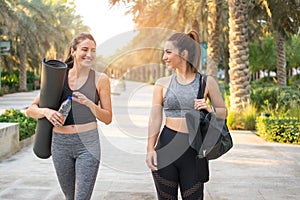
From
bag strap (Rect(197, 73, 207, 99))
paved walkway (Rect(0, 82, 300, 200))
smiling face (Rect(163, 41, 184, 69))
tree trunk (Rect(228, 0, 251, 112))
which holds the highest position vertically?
tree trunk (Rect(228, 0, 251, 112))

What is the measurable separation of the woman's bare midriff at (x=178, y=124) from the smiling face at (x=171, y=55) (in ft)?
1.16

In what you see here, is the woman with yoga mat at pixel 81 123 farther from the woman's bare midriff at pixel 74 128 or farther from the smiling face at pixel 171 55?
the smiling face at pixel 171 55

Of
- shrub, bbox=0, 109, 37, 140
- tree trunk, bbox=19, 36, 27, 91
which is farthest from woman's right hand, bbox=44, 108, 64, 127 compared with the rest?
tree trunk, bbox=19, 36, 27, 91

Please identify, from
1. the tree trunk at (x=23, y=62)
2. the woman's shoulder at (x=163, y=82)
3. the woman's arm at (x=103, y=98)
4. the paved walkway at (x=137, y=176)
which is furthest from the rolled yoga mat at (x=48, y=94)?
the tree trunk at (x=23, y=62)

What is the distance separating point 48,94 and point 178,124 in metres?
0.86

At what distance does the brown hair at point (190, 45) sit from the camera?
2.76m

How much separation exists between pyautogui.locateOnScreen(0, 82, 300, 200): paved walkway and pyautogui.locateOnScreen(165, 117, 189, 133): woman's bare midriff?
1185 mm

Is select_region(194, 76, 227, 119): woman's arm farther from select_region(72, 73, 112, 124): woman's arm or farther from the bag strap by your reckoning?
select_region(72, 73, 112, 124): woman's arm

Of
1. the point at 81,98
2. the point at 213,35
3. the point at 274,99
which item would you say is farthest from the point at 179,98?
the point at 213,35

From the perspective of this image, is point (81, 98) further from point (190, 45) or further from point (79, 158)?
point (190, 45)

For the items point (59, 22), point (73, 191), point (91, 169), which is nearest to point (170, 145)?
point (91, 169)

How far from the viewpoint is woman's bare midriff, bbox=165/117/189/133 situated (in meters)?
2.76

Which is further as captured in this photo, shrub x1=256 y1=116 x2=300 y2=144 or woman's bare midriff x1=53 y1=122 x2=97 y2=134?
shrub x1=256 y1=116 x2=300 y2=144

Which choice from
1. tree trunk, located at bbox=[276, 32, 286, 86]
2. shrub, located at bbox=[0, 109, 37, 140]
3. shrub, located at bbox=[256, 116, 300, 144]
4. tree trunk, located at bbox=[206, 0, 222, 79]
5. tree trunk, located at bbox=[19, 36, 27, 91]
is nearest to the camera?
shrub, located at bbox=[0, 109, 37, 140]
